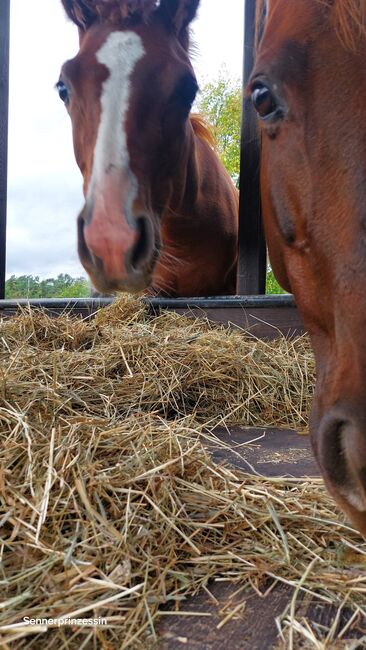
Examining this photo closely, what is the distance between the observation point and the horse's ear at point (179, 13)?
262 centimetres

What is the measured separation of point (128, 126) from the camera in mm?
2104

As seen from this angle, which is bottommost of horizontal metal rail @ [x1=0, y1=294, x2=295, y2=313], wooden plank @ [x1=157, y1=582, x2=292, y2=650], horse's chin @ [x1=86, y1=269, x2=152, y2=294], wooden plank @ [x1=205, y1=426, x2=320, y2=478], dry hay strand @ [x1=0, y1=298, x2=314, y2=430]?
wooden plank @ [x1=157, y1=582, x2=292, y2=650]

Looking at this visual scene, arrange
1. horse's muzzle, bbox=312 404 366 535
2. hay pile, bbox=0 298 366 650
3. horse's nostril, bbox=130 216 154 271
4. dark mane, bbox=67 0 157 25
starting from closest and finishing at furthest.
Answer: horse's muzzle, bbox=312 404 366 535 < hay pile, bbox=0 298 366 650 < horse's nostril, bbox=130 216 154 271 < dark mane, bbox=67 0 157 25

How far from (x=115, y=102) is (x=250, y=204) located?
130 cm

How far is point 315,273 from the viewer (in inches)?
39.6

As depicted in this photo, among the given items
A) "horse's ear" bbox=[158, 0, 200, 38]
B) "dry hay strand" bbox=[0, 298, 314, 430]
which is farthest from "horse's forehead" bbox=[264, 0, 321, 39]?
"horse's ear" bbox=[158, 0, 200, 38]

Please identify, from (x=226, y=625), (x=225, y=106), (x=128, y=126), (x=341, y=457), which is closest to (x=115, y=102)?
(x=128, y=126)

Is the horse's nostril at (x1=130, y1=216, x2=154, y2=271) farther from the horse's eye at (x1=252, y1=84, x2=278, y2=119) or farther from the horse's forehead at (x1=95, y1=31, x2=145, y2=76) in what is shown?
the horse's eye at (x1=252, y1=84, x2=278, y2=119)

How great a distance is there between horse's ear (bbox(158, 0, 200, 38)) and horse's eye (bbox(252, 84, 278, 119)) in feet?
6.04

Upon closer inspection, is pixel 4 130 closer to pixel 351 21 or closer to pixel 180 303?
pixel 180 303

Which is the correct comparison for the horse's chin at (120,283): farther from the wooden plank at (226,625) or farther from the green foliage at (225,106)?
the green foliage at (225,106)

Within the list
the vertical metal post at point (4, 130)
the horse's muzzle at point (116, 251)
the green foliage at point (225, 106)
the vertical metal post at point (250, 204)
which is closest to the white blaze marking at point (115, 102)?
the horse's muzzle at point (116, 251)

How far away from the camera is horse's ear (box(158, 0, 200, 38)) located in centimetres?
262

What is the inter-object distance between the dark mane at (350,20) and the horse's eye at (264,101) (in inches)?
6.0
